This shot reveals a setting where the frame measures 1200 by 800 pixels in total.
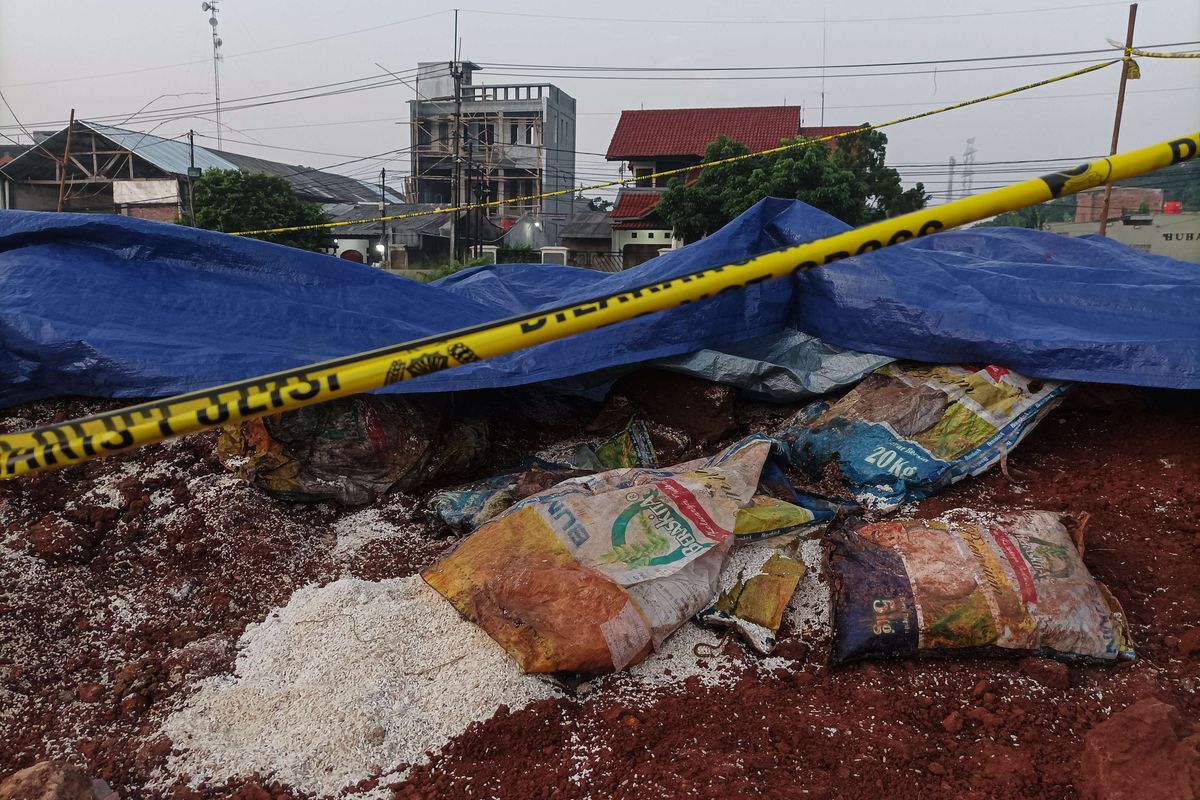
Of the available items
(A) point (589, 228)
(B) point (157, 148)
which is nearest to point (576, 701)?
(A) point (589, 228)

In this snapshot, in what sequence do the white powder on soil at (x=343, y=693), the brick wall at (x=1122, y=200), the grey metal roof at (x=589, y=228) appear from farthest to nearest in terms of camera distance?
the brick wall at (x=1122, y=200), the grey metal roof at (x=589, y=228), the white powder on soil at (x=343, y=693)

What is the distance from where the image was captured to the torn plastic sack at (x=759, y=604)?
82.1 inches

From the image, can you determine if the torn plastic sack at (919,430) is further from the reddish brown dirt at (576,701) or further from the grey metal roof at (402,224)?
the grey metal roof at (402,224)

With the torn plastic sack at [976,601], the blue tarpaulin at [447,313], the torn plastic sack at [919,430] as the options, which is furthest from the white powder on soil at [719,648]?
the blue tarpaulin at [447,313]

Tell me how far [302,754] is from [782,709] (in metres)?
1.14

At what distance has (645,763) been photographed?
164cm

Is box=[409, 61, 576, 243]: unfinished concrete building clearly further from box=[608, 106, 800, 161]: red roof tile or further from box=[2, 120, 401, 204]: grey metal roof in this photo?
box=[608, 106, 800, 161]: red roof tile

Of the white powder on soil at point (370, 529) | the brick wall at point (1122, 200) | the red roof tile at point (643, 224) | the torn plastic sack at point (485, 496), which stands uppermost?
the brick wall at point (1122, 200)

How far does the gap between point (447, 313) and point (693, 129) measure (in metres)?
22.8

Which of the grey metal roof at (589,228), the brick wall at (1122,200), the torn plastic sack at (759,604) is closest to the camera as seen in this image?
the torn plastic sack at (759,604)

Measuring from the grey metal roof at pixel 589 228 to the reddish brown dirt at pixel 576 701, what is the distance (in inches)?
928

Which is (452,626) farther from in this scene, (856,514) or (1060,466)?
(1060,466)

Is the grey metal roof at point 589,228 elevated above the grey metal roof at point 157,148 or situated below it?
below

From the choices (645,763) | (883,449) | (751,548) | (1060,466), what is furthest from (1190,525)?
(645,763)
